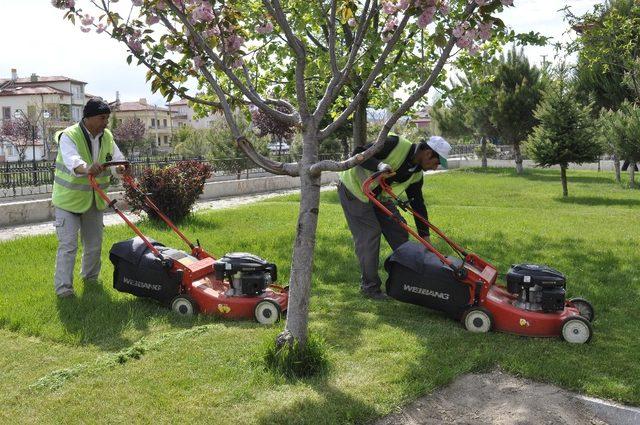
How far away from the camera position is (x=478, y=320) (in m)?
5.35

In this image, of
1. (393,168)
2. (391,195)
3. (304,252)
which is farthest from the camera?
(393,168)

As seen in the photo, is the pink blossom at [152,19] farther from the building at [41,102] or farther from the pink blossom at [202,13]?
the building at [41,102]

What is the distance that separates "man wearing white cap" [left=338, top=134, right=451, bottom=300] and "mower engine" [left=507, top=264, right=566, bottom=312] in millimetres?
1228

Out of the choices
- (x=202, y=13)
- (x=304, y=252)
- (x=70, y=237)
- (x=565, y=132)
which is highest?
(x=202, y=13)

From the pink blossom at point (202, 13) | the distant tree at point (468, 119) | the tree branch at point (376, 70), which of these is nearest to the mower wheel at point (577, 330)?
the tree branch at point (376, 70)

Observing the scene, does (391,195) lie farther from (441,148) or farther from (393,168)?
(441,148)

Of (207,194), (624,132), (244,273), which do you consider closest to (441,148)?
(244,273)

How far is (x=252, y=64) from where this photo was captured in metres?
7.96

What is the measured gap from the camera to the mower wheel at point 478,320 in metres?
5.31

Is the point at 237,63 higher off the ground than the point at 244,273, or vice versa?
the point at 237,63

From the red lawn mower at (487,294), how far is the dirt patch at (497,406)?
877mm

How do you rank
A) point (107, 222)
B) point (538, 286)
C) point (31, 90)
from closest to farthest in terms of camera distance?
1. point (538, 286)
2. point (107, 222)
3. point (31, 90)

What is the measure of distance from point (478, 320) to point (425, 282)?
20.1 inches

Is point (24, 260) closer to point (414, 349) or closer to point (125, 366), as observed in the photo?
point (125, 366)
